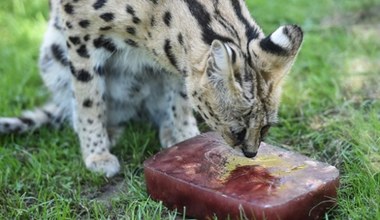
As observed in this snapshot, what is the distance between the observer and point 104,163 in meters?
4.82

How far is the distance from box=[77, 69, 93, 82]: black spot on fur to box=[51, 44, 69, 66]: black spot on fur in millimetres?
488

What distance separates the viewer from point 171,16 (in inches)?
168

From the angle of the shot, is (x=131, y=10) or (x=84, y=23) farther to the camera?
(x=84, y=23)

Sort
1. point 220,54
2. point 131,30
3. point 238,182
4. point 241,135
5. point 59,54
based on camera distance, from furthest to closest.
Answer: point 59,54 < point 131,30 < point 241,135 < point 238,182 < point 220,54

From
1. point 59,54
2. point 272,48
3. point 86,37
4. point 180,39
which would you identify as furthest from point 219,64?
point 59,54

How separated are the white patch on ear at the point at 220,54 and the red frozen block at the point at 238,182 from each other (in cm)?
67

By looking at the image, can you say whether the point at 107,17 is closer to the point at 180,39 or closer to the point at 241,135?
the point at 180,39

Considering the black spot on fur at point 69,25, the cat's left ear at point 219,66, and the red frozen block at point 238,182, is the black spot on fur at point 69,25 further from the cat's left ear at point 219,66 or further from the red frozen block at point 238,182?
the cat's left ear at point 219,66

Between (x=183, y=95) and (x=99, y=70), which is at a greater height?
(x=99, y=70)

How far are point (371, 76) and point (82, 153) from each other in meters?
2.45

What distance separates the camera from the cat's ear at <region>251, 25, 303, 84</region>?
3.78 m

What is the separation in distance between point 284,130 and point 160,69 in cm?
A: 106

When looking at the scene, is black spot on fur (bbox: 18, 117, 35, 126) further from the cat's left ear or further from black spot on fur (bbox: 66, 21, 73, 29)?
the cat's left ear

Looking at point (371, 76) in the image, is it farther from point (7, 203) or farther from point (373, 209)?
point (7, 203)
